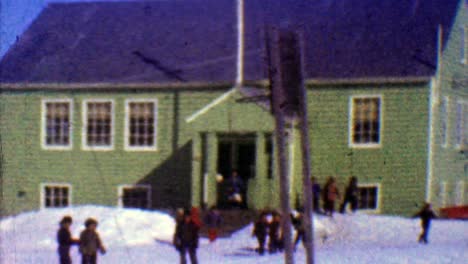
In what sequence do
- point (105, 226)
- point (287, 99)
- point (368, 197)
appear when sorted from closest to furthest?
1. point (287, 99)
2. point (105, 226)
3. point (368, 197)

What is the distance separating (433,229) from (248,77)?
691 centimetres

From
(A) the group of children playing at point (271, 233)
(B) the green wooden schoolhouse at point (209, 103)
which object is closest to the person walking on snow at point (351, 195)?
(B) the green wooden schoolhouse at point (209, 103)

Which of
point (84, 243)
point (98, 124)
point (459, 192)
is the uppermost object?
point (98, 124)

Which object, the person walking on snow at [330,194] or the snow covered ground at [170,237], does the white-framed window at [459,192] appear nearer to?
the snow covered ground at [170,237]

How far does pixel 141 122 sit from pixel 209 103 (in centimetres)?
172

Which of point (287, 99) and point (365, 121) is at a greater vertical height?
point (287, 99)

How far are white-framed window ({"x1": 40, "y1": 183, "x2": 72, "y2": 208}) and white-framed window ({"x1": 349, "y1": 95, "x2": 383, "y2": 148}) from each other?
6.31 metres

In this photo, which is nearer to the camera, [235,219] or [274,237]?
[274,237]

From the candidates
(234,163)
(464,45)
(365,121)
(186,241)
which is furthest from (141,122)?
(186,241)

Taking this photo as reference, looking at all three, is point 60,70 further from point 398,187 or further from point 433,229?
point 433,229

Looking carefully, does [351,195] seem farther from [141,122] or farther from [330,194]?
[141,122]

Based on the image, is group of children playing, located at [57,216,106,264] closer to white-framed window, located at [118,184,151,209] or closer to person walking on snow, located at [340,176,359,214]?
person walking on snow, located at [340,176,359,214]

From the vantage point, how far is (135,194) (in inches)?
881

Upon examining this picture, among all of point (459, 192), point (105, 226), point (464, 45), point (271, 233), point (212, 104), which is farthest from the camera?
point (212, 104)
